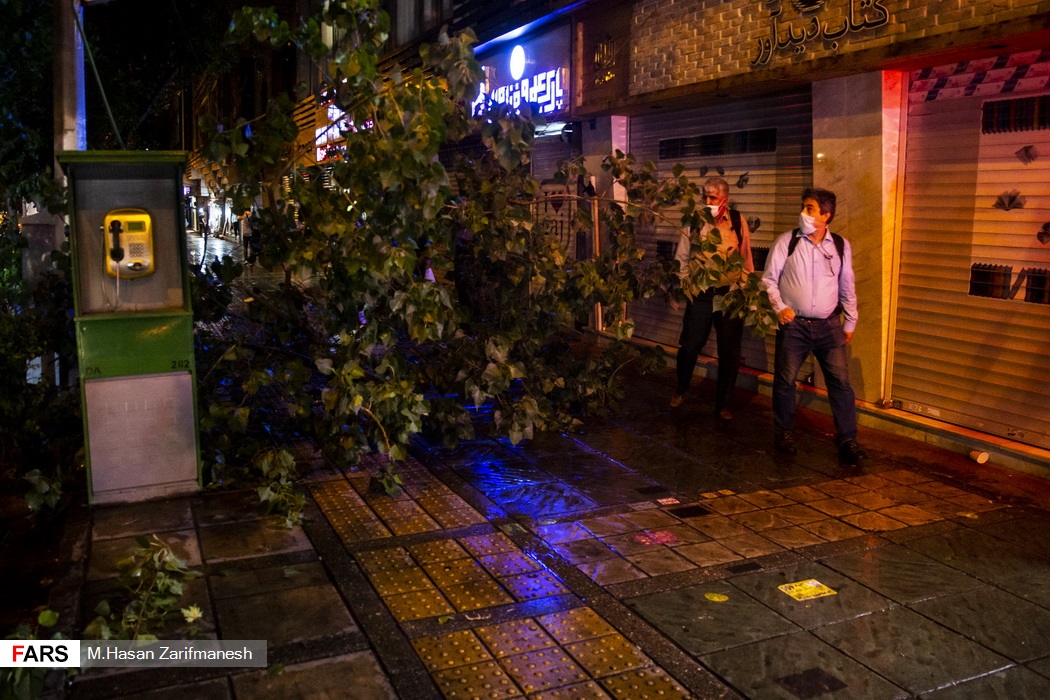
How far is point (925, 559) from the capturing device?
5.16m

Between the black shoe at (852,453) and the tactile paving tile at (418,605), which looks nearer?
the tactile paving tile at (418,605)

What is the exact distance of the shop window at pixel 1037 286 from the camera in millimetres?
6686

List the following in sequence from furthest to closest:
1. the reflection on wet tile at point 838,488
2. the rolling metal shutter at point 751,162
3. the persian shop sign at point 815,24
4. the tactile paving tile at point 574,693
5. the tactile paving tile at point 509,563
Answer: the rolling metal shutter at point 751,162
the persian shop sign at point 815,24
the reflection on wet tile at point 838,488
the tactile paving tile at point 509,563
the tactile paving tile at point 574,693

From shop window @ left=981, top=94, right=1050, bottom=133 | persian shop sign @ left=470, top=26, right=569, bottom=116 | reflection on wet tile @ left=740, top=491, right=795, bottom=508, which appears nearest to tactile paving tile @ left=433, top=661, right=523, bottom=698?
reflection on wet tile @ left=740, top=491, right=795, bottom=508

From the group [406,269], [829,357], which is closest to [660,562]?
[406,269]

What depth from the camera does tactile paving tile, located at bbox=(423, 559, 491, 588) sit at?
4.82 m

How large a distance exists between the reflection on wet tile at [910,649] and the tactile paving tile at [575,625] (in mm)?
1000

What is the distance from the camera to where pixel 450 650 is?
161 inches

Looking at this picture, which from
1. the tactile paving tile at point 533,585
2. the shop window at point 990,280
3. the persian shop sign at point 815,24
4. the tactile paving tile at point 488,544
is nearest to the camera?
the tactile paving tile at point 533,585

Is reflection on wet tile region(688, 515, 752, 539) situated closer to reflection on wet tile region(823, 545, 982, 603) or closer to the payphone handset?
reflection on wet tile region(823, 545, 982, 603)

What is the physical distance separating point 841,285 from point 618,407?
8.15ft

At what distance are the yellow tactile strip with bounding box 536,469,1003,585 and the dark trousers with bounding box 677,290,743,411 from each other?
183 cm

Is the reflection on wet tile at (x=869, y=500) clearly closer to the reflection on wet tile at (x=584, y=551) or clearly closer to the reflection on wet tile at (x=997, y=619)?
the reflection on wet tile at (x=997, y=619)

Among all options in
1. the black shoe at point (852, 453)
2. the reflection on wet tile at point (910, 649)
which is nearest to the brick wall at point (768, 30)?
the black shoe at point (852, 453)
